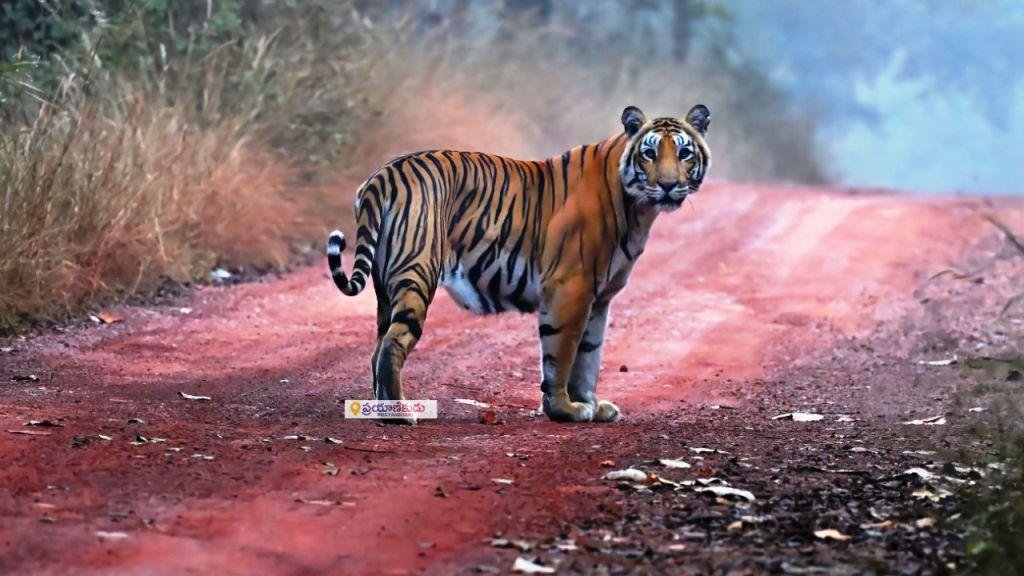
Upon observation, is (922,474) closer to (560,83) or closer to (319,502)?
(319,502)

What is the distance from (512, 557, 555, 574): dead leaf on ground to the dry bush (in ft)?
17.9

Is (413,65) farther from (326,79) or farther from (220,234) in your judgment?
(220,234)

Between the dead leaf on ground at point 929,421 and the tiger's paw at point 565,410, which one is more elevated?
the dead leaf on ground at point 929,421

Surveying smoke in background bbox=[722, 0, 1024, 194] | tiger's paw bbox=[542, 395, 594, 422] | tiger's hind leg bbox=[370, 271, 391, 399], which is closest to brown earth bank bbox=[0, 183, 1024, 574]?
tiger's paw bbox=[542, 395, 594, 422]

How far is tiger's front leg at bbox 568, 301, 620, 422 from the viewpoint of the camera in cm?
767

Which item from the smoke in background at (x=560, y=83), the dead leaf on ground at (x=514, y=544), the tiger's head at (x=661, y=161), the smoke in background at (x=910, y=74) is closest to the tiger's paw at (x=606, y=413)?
the tiger's head at (x=661, y=161)

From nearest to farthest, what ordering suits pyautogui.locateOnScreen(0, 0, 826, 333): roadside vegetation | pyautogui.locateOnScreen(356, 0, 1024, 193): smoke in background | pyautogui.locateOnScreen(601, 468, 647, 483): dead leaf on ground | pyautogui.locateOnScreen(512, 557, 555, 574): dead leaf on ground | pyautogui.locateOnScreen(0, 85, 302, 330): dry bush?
pyautogui.locateOnScreen(512, 557, 555, 574): dead leaf on ground < pyautogui.locateOnScreen(601, 468, 647, 483): dead leaf on ground < pyautogui.locateOnScreen(0, 85, 302, 330): dry bush < pyautogui.locateOnScreen(0, 0, 826, 333): roadside vegetation < pyautogui.locateOnScreen(356, 0, 1024, 193): smoke in background

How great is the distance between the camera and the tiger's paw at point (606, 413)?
25.0 feet

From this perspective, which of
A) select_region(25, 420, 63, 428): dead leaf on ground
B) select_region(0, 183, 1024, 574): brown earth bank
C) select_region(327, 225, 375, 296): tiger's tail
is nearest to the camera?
select_region(0, 183, 1024, 574): brown earth bank

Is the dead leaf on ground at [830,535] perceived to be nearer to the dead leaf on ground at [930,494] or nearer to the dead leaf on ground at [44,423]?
the dead leaf on ground at [930,494]

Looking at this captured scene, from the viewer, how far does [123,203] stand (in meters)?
10.5

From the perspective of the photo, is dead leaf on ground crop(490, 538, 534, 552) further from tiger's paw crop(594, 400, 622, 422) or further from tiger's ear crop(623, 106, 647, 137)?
tiger's ear crop(623, 106, 647, 137)

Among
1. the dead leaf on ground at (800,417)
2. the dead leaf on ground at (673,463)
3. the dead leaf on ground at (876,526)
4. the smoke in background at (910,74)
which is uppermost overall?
the smoke in background at (910,74)

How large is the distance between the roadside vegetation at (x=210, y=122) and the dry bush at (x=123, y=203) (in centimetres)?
2
